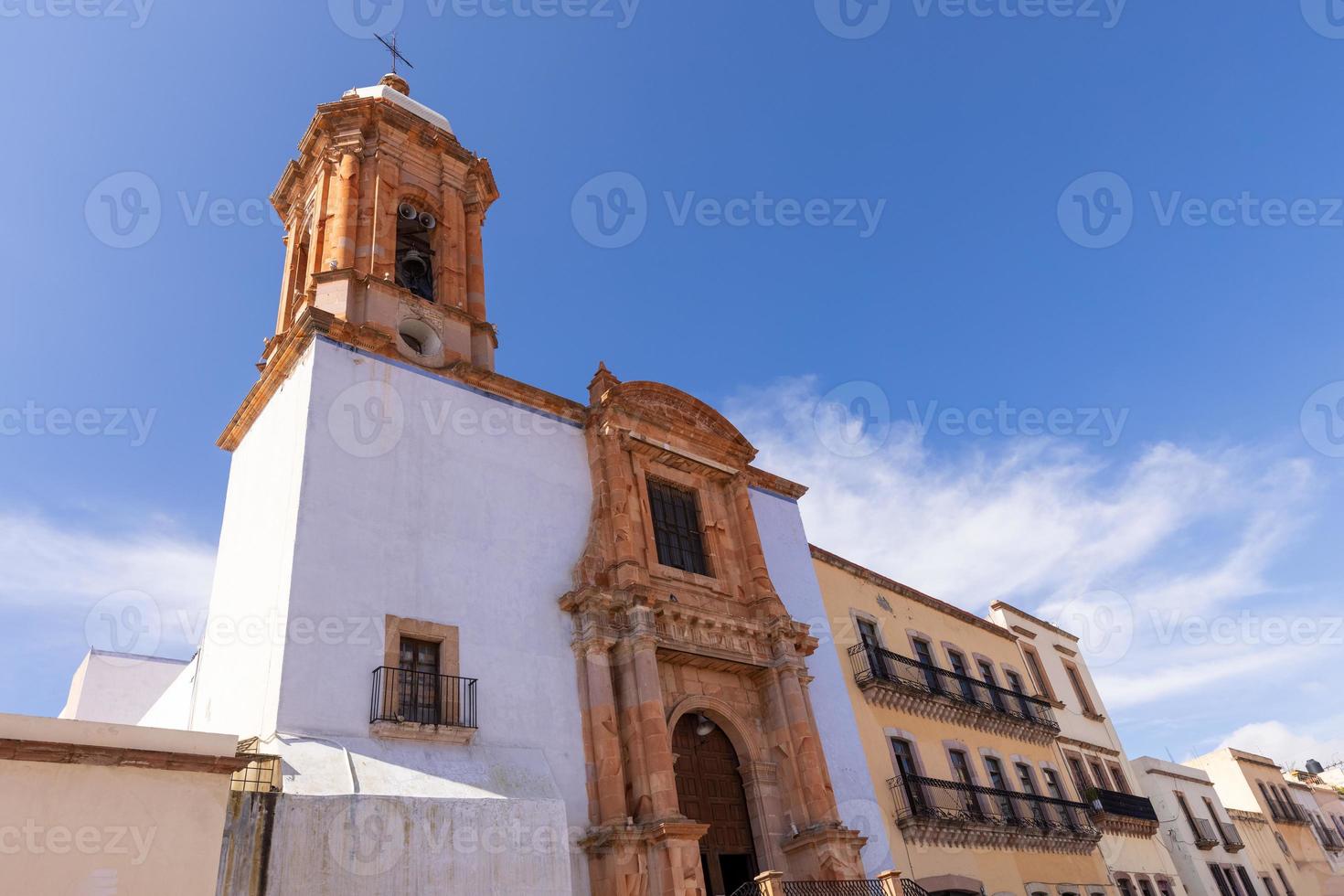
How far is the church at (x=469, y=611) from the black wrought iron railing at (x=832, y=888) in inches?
22.5

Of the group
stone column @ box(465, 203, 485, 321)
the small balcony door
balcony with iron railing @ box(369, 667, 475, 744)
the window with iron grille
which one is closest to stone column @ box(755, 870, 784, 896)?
balcony with iron railing @ box(369, 667, 475, 744)

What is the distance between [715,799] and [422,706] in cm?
560

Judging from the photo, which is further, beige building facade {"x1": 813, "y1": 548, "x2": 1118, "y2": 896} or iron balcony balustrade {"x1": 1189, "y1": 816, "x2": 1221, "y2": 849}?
iron balcony balustrade {"x1": 1189, "y1": 816, "x2": 1221, "y2": 849}

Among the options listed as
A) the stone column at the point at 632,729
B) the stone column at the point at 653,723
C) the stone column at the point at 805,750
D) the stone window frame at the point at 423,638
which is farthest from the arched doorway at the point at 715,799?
the stone window frame at the point at 423,638

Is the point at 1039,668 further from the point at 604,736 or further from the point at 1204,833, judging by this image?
Result: the point at 604,736

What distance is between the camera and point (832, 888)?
532 inches

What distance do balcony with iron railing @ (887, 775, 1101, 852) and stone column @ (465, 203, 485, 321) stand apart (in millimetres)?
12880

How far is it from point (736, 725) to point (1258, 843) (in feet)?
93.1

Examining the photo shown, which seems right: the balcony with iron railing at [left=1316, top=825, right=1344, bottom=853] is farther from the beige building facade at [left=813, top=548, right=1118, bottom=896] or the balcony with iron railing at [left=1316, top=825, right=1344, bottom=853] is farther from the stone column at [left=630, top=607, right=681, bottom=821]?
the stone column at [left=630, top=607, right=681, bottom=821]

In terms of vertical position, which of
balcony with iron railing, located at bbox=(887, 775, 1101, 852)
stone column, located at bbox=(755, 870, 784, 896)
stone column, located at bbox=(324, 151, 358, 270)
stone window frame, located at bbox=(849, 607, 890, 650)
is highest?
stone column, located at bbox=(324, 151, 358, 270)

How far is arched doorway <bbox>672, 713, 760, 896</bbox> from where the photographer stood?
47.7 ft

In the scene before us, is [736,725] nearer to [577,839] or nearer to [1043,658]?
[577,839]

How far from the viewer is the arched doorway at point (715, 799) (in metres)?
14.5

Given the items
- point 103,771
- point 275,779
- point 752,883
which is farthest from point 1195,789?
point 103,771
